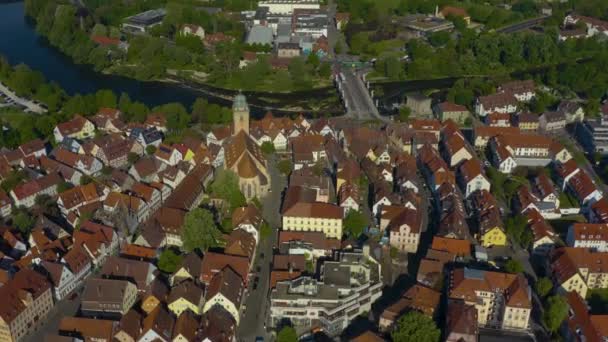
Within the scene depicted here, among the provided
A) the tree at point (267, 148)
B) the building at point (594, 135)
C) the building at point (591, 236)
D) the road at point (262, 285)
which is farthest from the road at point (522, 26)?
the road at point (262, 285)

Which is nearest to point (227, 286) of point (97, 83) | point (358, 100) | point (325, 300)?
point (325, 300)

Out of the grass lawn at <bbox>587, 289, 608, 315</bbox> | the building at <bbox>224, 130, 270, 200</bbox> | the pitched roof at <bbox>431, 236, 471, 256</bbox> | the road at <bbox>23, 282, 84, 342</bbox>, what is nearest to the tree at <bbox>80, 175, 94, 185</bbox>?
the building at <bbox>224, 130, 270, 200</bbox>

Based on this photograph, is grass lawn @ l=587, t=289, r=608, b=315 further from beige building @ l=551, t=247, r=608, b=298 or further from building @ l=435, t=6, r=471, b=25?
building @ l=435, t=6, r=471, b=25

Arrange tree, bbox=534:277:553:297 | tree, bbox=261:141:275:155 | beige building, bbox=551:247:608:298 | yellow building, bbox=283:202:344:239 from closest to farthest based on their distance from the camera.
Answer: tree, bbox=534:277:553:297 < beige building, bbox=551:247:608:298 < yellow building, bbox=283:202:344:239 < tree, bbox=261:141:275:155

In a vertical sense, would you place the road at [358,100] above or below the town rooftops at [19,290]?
below

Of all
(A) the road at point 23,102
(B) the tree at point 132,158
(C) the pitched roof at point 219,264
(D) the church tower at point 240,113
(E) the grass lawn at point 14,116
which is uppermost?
(D) the church tower at point 240,113

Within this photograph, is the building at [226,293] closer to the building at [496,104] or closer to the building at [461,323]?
the building at [461,323]
